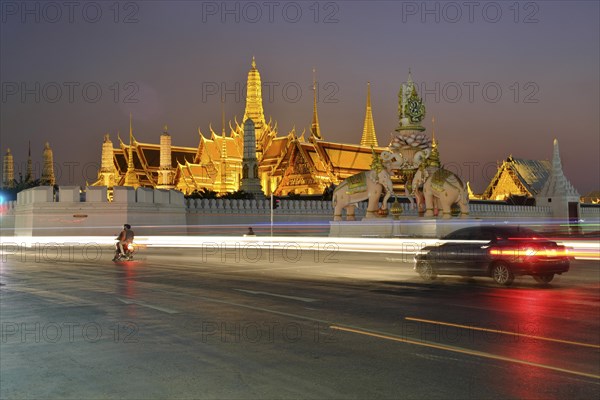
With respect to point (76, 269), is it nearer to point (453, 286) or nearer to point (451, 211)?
point (453, 286)

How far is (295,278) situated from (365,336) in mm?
7538

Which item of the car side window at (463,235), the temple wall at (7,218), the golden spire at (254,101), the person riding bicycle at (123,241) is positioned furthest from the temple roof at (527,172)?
the car side window at (463,235)

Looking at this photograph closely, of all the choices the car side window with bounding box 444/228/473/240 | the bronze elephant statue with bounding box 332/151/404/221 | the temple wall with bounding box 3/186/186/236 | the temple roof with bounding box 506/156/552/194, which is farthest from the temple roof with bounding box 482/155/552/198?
the car side window with bounding box 444/228/473/240

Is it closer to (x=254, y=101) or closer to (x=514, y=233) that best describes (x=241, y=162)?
(x=254, y=101)

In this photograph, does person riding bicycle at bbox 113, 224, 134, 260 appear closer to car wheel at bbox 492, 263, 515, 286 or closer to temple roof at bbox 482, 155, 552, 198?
car wheel at bbox 492, 263, 515, 286

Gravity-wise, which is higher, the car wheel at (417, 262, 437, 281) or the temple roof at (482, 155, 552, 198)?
the temple roof at (482, 155, 552, 198)

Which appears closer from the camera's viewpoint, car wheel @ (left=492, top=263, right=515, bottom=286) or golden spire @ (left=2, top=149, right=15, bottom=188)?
car wheel @ (left=492, top=263, right=515, bottom=286)

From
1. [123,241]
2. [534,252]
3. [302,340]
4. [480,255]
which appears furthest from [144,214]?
[302,340]

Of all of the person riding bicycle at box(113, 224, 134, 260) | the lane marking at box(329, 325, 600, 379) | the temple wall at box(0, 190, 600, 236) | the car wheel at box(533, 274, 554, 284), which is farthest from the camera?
the temple wall at box(0, 190, 600, 236)

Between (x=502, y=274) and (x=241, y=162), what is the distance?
205 ft

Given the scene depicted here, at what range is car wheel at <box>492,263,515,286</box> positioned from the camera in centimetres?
1351

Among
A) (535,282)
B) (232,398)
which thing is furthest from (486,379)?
(535,282)

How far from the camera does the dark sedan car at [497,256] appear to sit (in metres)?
13.4

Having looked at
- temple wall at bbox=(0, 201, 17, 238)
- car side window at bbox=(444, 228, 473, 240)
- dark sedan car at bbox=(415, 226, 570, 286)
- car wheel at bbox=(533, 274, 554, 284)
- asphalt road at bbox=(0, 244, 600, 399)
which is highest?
temple wall at bbox=(0, 201, 17, 238)
